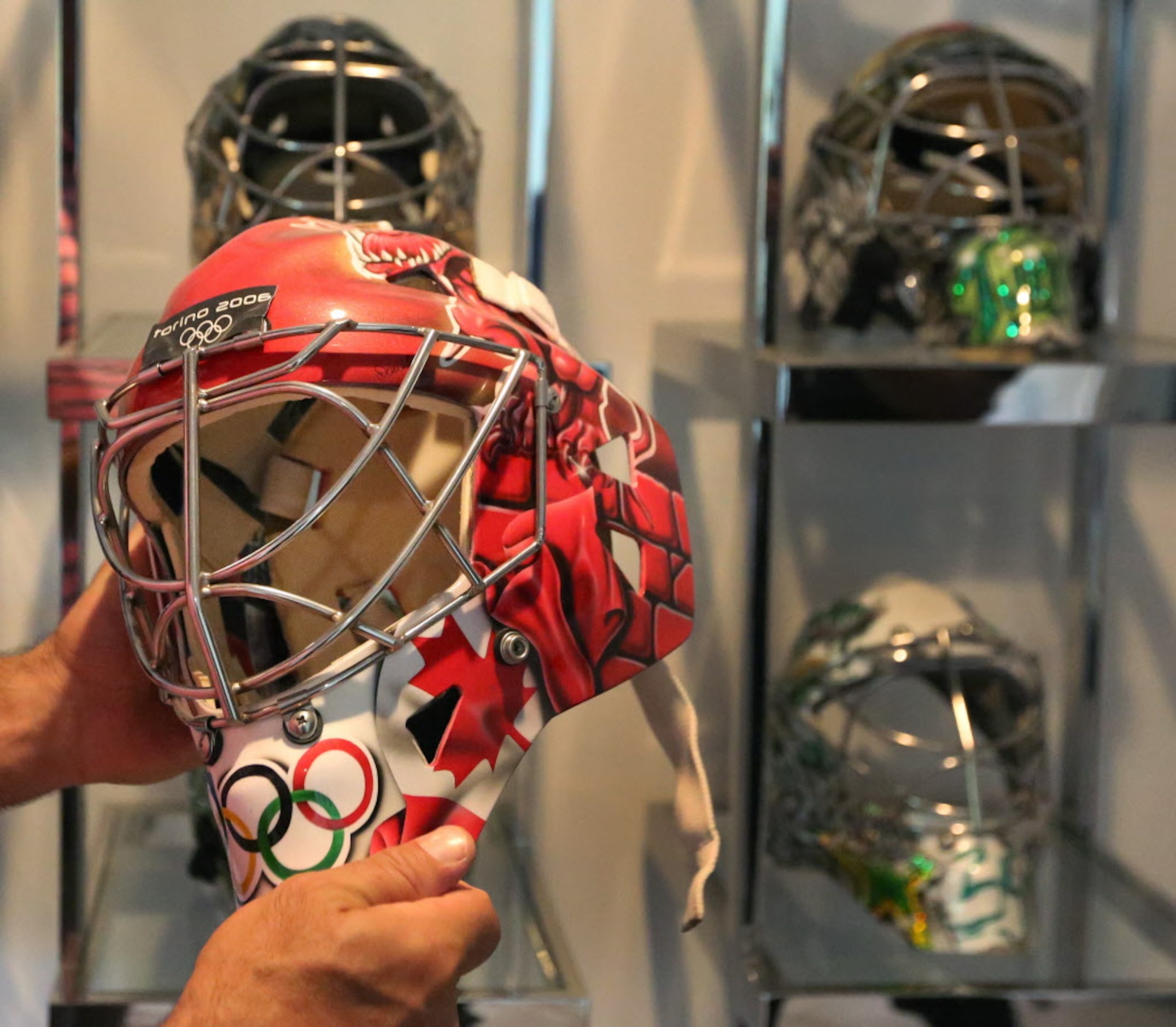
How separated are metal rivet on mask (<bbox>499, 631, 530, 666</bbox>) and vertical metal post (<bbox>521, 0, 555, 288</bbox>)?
447mm

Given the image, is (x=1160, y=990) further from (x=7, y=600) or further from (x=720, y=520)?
(x=7, y=600)

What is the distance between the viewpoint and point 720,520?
119 centimetres

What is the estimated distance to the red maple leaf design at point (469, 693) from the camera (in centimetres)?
59

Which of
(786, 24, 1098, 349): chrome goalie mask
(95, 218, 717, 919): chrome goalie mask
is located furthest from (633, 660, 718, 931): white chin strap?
(786, 24, 1098, 349): chrome goalie mask

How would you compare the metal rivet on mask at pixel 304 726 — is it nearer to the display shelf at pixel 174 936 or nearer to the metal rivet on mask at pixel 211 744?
the metal rivet on mask at pixel 211 744

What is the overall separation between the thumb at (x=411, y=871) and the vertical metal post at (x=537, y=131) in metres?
0.51

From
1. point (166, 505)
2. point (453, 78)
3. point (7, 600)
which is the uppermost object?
point (453, 78)

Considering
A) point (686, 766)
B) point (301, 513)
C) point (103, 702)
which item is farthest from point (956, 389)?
point (103, 702)

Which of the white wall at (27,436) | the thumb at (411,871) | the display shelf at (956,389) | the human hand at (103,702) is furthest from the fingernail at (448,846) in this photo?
the white wall at (27,436)

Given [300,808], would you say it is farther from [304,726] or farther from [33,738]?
[33,738]

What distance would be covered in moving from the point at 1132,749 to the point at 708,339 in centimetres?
59

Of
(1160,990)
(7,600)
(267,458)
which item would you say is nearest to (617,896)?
(1160,990)

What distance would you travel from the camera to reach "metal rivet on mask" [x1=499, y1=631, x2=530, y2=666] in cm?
60

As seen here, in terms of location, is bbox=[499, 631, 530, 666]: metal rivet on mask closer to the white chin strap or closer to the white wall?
the white chin strap
